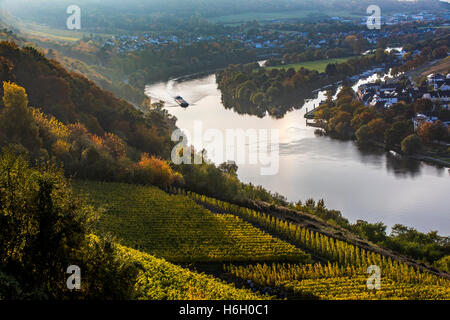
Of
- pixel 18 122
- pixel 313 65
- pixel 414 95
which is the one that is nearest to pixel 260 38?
pixel 313 65

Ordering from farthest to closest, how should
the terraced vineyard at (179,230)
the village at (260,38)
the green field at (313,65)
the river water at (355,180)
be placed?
the village at (260,38)
the green field at (313,65)
the river water at (355,180)
the terraced vineyard at (179,230)

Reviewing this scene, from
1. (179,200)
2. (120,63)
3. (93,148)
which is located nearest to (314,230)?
(179,200)

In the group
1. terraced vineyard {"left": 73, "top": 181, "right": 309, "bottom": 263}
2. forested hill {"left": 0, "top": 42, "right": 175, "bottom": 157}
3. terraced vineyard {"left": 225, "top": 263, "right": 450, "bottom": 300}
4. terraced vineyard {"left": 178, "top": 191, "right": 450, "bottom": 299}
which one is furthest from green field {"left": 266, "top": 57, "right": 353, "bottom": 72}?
terraced vineyard {"left": 225, "top": 263, "right": 450, "bottom": 300}

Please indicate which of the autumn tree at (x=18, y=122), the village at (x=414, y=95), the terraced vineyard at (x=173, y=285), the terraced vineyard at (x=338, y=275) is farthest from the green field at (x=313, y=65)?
the terraced vineyard at (x=173, y=285)

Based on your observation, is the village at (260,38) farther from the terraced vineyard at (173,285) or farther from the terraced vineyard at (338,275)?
the terraced vineyard at (173,285)

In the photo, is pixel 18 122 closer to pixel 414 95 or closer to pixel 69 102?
pixel 69 102

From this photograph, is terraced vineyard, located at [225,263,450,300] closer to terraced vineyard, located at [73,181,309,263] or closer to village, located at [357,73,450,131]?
terraced vineyard, located at [73,181,309,263]
